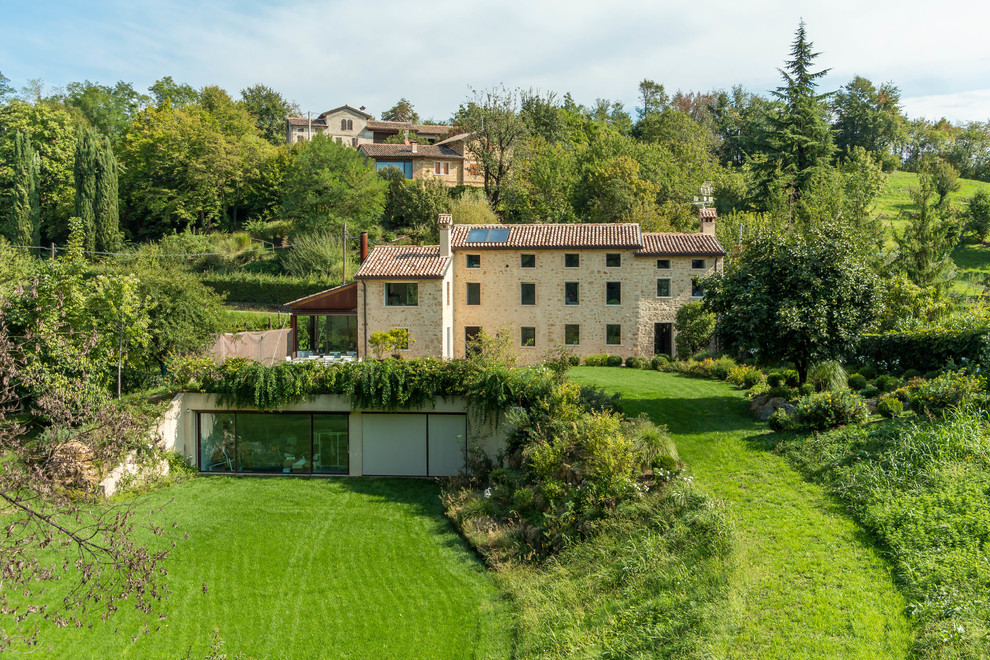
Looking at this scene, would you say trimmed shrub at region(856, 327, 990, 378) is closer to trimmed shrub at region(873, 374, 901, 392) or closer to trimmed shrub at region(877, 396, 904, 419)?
trimmed shrub at region(873, 374, 901, 392)

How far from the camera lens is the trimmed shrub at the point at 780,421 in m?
18.1

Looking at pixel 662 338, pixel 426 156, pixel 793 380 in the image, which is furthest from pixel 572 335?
pixel 426 156

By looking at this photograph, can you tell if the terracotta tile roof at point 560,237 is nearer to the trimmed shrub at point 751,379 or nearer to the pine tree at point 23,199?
the trimmed shrub at point 751,379

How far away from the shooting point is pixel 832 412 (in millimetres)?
17328

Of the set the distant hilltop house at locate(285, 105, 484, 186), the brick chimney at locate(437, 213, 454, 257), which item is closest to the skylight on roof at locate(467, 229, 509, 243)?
the brick chimney at locate(437, 213, 454, 257)

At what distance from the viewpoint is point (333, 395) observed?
78.1 ft

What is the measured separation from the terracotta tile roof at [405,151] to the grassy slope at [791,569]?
4453 cm

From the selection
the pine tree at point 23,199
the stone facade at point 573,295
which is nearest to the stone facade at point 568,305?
the stone facade at point 573,295

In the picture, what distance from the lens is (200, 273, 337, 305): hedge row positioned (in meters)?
45.4

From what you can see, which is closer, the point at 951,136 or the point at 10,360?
the point at 10,360

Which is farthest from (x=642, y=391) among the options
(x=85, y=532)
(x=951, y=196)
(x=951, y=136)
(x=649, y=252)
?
(x=951, y=136)

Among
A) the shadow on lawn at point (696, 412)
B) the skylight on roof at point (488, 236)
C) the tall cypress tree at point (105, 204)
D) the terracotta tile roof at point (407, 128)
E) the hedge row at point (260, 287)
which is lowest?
the shadow on lawn at point (696, 412)

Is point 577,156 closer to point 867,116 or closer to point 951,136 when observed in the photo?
point 867,116

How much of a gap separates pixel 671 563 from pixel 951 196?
208 ft
